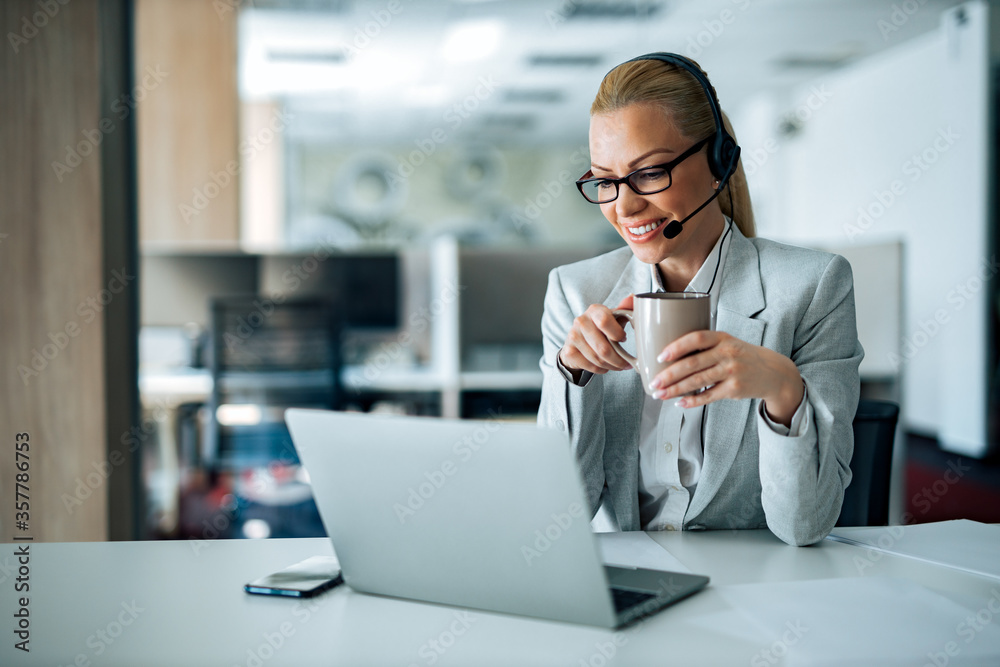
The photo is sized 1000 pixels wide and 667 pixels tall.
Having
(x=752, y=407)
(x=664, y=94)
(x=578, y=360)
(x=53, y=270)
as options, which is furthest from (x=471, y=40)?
(x=578, y=360)

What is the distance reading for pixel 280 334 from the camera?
9.62ft

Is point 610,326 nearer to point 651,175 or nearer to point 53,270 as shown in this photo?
point 651,175

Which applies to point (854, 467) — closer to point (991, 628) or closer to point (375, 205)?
point (991, 628)

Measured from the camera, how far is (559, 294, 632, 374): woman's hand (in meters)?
0.84

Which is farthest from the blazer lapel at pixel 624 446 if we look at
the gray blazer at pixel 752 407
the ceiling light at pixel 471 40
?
the ceiling light at pixel 471 40

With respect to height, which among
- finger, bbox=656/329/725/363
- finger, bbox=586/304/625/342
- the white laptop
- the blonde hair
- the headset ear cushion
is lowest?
the white laptop

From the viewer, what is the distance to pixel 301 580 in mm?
739

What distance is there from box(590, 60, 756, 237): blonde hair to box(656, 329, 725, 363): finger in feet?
1.24

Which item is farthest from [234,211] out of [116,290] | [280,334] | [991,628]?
[991,628]

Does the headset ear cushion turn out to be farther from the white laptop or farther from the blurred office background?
the blurred office background

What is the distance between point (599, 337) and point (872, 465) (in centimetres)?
60

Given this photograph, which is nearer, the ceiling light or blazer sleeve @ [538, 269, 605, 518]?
blazer sleeve @ [538, 269, 605, 518]

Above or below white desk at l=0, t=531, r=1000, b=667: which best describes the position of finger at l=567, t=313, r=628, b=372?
above

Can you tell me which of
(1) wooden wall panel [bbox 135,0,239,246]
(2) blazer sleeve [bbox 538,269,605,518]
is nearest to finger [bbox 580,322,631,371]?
(2) blazer sleeve [bbox 538,269,605,518]
